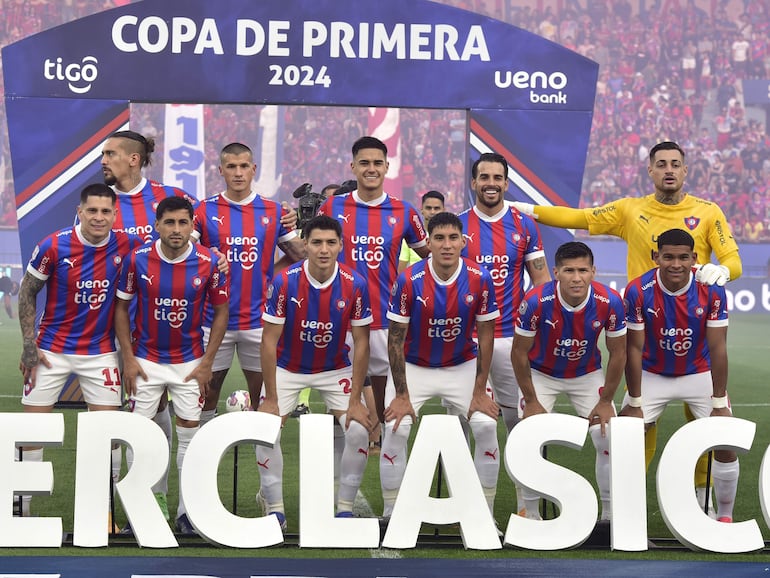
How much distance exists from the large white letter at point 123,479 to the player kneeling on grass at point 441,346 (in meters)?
1.14

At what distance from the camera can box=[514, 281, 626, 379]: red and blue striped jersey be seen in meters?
5.69

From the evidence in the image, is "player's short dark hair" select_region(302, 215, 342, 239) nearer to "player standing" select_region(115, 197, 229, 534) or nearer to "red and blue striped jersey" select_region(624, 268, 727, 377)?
"player standing" select_region(115, 197, 229, 534)

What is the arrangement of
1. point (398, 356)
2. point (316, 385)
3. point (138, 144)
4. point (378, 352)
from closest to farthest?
point (398, 356) < point (316, 385) < point (138, 144) < point (378, 352)

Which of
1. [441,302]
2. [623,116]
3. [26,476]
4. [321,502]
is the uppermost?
[623,116]

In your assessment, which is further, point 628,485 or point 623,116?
point 623,116

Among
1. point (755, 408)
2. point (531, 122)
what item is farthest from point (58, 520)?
point (755, 408)

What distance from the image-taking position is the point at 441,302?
5.71 metres

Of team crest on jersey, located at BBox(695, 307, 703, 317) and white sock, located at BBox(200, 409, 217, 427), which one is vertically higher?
team crest on jersey, located at BBox(695, 307, 703, 317)

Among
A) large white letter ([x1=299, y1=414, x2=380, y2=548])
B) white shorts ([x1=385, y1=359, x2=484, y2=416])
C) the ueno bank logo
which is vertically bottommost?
large white letter ([x1=299, y1=414, x2=380, y2=548])

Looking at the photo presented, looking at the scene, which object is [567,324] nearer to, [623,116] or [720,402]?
[720,402]

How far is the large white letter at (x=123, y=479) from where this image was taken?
5148mm

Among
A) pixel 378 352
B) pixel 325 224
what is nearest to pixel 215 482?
pixel 325 224

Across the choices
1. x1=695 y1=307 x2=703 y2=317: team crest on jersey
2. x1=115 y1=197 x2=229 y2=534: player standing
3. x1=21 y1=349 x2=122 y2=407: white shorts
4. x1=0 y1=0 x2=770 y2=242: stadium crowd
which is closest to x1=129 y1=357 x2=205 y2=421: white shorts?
x1=115 y1=197 x2=229 y2=534: player standing

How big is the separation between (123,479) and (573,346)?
2325 mm
